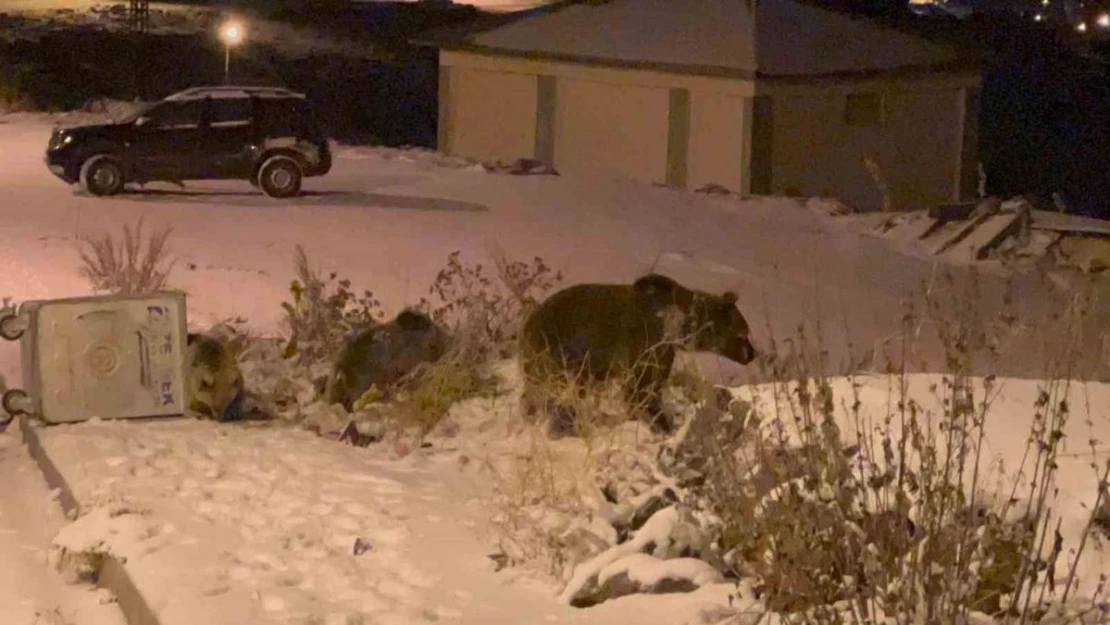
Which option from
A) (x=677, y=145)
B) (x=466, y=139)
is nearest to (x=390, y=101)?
(x=466, y=139)

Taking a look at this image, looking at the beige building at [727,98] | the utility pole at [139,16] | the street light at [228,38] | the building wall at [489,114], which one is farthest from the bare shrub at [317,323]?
the utility pole at [139,16]

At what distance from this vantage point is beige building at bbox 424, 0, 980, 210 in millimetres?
26703

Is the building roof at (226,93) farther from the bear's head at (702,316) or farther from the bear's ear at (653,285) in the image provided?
the bear's ear at (653,285)

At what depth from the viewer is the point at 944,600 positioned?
17.7ft

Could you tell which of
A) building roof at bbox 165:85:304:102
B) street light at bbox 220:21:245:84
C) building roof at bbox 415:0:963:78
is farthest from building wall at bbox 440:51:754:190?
street light at bbox 220:21:245:84

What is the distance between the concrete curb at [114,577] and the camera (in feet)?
22.4

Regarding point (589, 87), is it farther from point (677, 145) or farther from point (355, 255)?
point (355, 255)

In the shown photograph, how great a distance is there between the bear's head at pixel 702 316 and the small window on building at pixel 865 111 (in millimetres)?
18043

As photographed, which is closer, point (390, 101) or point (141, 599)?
point (141, 599)

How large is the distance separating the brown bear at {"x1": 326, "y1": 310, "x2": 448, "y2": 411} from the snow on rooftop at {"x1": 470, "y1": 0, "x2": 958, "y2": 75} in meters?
16.0

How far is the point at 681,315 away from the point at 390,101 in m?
39.5

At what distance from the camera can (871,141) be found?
28078 millimetres

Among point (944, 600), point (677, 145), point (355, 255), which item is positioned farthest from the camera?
point (677, 145)

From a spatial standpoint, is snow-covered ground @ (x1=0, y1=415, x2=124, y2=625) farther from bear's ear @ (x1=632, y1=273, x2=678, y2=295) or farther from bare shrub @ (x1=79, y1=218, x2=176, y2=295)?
bare shrub @ (x1=79, y1=218, x2=176, y2=295)
